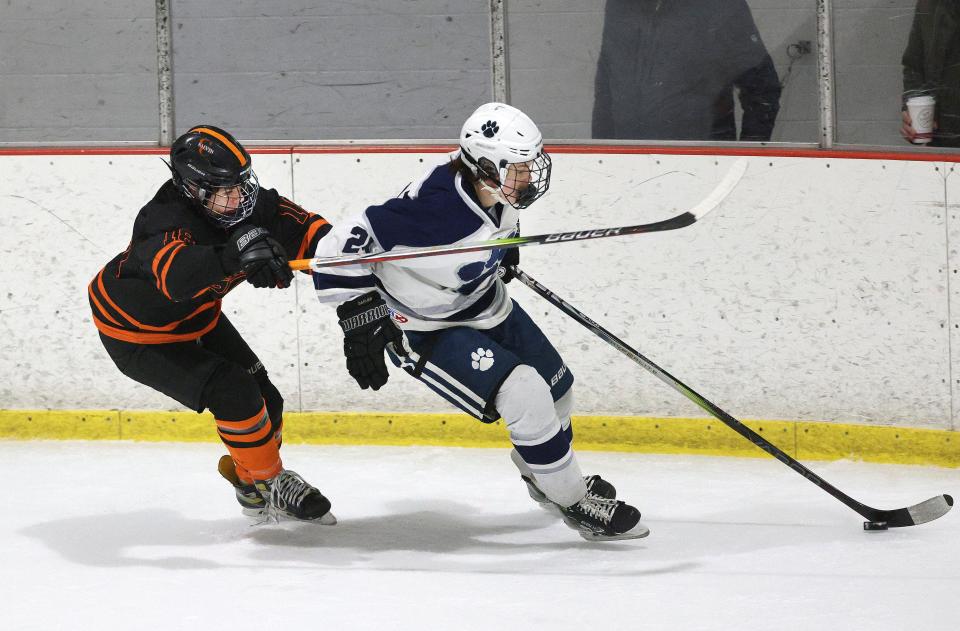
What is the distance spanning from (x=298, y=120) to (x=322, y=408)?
1037 mm

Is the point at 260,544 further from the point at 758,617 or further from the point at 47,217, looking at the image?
the point at 47,217

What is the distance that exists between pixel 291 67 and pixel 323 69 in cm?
12

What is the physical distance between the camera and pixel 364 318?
9.83 feet

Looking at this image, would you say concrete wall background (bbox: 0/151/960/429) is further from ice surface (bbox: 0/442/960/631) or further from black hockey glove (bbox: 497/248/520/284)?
black hockey glove (bbox: 497/248/520/284)

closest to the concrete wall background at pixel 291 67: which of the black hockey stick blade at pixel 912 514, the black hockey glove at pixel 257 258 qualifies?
the black hockey glove at pixel 257 258

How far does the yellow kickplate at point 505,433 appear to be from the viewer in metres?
3.96

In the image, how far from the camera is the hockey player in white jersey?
2.96 meters

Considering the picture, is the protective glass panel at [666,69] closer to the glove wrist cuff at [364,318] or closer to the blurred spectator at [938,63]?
the blurred spectator at [938,63]

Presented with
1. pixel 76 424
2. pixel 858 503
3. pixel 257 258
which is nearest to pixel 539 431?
pixel 257 258

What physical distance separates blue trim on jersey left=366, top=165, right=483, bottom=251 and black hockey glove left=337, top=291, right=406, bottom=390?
16cm

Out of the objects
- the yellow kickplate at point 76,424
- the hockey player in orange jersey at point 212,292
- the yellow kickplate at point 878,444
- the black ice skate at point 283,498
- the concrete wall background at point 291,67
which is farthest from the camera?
the yellow kickplate at point 76,424

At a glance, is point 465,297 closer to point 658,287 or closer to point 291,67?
point 658,287

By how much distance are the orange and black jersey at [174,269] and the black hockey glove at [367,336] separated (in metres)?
0.30

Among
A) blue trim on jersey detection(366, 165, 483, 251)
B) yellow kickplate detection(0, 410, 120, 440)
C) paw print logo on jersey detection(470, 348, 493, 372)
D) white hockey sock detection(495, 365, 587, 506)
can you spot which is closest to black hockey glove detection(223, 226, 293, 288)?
blue trim on jersey detection(366, 165, 483, 251)
